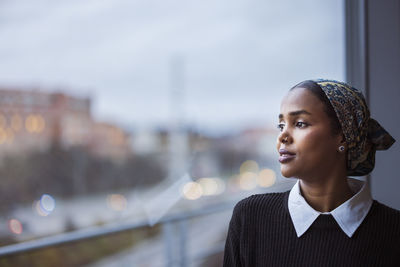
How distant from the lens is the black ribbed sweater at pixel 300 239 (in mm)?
615

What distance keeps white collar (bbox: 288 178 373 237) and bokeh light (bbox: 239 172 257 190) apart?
4182 mm

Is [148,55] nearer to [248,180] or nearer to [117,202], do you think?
[117,202]

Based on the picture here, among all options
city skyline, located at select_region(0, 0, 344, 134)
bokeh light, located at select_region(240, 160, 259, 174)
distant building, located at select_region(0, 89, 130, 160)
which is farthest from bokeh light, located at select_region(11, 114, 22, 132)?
bokeh light, located at select_region(240, 160, 259, 174)

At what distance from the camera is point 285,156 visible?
0.62m

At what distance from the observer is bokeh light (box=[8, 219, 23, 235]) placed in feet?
12.6

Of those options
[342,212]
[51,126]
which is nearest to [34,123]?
[51,126]

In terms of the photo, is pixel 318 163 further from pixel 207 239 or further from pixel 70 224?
pixel 70 224

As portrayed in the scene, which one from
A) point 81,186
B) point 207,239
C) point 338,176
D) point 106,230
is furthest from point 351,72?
point 81,186

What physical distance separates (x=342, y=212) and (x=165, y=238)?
1.70 meters

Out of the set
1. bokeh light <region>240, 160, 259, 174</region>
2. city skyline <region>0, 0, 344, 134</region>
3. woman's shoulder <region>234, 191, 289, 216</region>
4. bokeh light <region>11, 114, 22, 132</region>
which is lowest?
bokeh light <region>240, 160, 259, 174</region>

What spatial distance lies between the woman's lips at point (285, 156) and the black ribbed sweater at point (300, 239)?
0.36 ft

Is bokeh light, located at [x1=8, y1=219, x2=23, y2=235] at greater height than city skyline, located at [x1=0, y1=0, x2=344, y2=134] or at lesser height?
lesser

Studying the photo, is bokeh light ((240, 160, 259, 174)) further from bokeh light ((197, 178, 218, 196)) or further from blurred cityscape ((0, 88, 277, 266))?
bokeh light ((197, 178, 218, 196))

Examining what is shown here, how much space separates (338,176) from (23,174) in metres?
4.46
